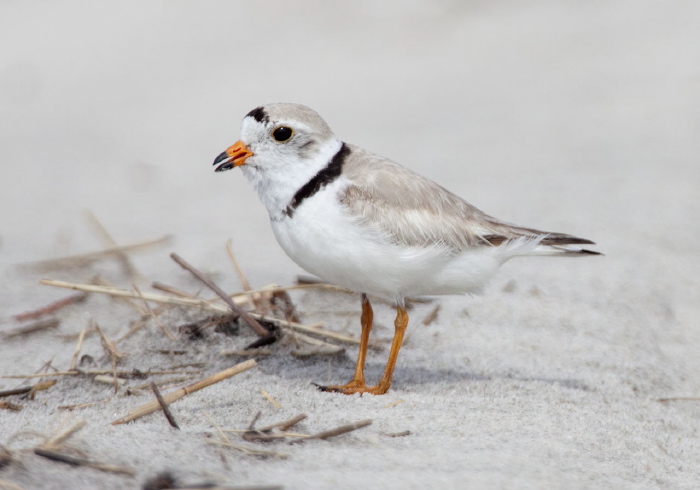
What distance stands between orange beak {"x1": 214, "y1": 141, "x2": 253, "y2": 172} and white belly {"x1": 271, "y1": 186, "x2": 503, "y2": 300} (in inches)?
11.4

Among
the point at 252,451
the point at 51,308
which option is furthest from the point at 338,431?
the point at 51,308

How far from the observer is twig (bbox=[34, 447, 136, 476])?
222 centimetres

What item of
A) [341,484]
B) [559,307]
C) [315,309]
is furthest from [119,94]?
[341,484]

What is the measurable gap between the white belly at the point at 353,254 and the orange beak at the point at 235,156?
29 centimetres

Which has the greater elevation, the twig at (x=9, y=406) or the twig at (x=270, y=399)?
the twig at (x=270, y=399)

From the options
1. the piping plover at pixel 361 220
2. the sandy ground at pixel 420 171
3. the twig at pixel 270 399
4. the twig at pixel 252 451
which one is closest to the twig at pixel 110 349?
the sandy ground at pixel 420 171

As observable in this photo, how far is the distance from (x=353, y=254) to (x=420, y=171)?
3.84 metres

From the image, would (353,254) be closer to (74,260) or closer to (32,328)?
(32,328)

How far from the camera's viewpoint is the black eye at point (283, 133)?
3445mm

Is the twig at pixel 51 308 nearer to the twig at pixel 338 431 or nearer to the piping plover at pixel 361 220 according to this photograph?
the piping plover at pixel 361 220

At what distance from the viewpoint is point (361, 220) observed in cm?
326

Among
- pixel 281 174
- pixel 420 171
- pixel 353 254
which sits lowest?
pixel 353 254

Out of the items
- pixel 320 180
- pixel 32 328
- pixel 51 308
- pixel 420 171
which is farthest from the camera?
pixel 420 171

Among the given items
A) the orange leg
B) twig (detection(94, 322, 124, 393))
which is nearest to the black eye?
the orange leg
